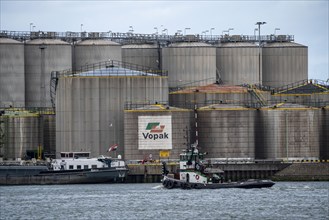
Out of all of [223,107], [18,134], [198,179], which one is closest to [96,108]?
[18,134]

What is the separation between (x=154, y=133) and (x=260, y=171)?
1404 cm

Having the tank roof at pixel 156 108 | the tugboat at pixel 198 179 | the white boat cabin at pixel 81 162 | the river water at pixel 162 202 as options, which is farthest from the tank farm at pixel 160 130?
the tugboat at pixel 198 179

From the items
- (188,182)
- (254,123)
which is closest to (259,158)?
(254,123)

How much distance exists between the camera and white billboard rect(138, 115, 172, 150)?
574ft

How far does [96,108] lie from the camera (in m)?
181

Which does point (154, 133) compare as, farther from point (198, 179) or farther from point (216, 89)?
point (198, 179)

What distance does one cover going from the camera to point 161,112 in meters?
176

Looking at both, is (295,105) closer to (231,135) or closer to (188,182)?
(231,135)

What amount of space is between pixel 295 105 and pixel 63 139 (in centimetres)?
3019

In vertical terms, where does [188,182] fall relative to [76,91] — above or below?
below

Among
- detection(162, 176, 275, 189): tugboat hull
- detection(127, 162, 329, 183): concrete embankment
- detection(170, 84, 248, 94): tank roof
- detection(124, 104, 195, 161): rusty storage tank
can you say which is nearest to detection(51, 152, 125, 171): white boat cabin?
detection(127, 162, 329, 183): concrete embankment

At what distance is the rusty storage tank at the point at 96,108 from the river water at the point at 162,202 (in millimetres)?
16375

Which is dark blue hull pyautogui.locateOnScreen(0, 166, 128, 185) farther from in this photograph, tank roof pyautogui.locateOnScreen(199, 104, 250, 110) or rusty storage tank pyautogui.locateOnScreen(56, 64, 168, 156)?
tank roof pyautogui.locateOnScreen(199, 104, 250, 110)

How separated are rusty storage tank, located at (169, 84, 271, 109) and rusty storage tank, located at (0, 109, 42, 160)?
19.7m
